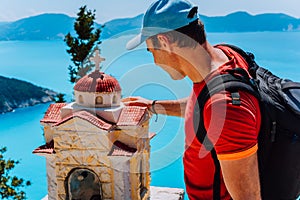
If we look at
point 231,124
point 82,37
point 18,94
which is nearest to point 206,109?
point 231,124

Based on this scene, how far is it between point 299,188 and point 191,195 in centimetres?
37

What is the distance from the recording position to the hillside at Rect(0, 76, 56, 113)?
67.8ft

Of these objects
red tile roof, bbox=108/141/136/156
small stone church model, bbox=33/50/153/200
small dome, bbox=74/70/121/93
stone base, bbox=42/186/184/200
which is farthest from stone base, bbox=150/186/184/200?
small dome, bbox=74/70/121/93

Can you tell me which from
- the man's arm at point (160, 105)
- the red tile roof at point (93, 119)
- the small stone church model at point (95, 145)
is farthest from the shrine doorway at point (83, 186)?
the man's arm at point (160, 105)

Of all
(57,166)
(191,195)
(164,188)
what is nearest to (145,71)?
(191,195)

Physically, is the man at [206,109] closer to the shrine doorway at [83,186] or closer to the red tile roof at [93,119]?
the red tile roof at [93,119]

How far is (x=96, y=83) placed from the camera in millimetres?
5469

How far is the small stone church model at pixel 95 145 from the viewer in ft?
17.5

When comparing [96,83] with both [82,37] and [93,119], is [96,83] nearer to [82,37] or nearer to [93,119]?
[93,119]

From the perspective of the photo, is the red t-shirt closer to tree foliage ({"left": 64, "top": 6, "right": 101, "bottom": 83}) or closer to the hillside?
tree foliage ({"left": 64, "top": 6, "right": 101, "bottom": 83})

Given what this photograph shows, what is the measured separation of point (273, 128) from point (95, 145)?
14.8 feet

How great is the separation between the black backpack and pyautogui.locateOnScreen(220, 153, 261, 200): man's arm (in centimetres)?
10

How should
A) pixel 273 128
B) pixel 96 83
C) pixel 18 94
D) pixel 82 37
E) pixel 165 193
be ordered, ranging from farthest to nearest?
pixel 18 94
pixel 82 37
pixel 165 193
pixel 96 83
pixel 273 128

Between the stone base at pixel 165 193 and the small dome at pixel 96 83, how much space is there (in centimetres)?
238
